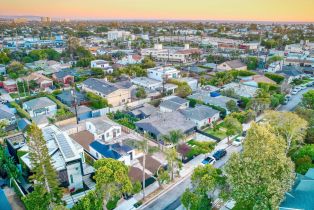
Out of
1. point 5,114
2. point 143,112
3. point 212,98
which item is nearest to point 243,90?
point 212,98

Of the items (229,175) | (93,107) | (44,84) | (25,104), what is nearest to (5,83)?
(44,84)

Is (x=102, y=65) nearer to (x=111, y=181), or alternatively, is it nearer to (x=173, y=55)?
(x=173, y=55)

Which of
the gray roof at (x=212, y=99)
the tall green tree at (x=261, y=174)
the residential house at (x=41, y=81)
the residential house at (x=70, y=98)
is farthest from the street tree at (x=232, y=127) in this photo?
the residential house at (x=41, y=81)

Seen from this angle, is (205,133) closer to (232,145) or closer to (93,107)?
(232,145)

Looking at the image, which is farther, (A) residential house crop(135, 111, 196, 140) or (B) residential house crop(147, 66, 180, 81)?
(B) residential house crop(147, 66, 180, 81)

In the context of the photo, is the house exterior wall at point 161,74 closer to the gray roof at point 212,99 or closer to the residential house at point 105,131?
the gray roof at point 212,99

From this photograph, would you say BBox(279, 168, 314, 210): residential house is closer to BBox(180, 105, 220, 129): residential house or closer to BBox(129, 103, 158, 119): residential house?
BBox(180, 105, 220, 129): residential house

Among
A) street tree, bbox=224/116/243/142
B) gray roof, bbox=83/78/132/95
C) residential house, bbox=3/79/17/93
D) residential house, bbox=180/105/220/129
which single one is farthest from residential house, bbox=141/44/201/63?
street tree, bbox=224/116/243/142

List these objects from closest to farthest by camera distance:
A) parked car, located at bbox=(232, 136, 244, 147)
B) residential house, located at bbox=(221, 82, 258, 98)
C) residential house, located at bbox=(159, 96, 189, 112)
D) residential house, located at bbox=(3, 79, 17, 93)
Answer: parked car, located at bbox=(232, 136, 244, 147) < residential house, located at bbox=(159, 96, 189, 112) < residential house, located at bbox=(221, 82, 258, 98) < residential house, located at bbox=(3, 79, 17, 93)
